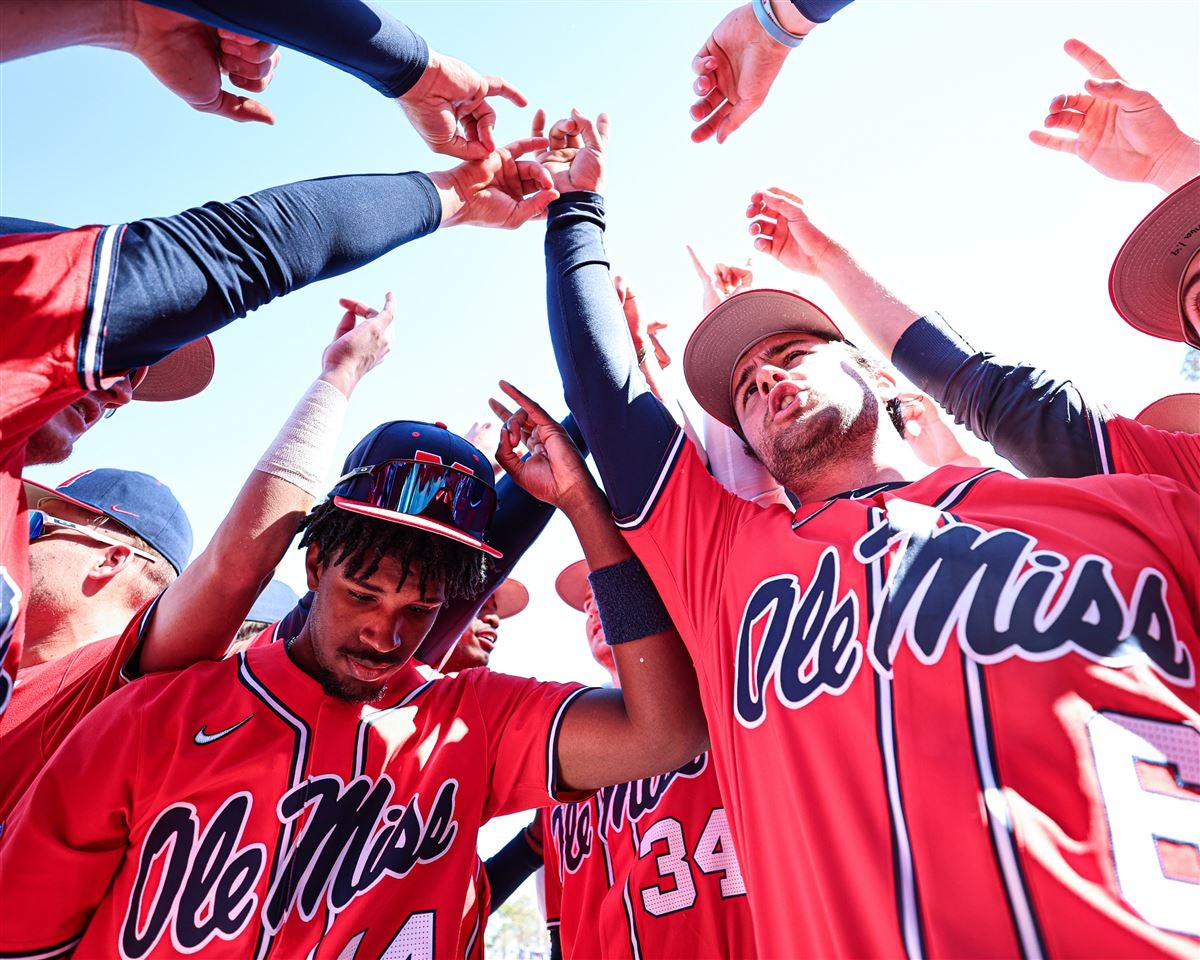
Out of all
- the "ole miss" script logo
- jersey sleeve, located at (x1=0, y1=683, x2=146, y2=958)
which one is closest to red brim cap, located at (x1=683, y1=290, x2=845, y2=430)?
the "ole miss" script logo

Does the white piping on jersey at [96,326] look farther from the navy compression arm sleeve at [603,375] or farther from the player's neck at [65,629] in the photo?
the player's neck at [65,629]

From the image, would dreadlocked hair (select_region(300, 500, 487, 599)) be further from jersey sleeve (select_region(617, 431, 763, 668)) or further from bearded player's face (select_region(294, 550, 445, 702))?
jersey sleeve (select_region(617, 431, 763, 668))

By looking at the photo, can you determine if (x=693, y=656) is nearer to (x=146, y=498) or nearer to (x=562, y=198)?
(x=562, y=198)

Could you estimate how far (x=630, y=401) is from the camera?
2289 millimetres

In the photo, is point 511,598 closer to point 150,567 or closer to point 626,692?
point 150,567

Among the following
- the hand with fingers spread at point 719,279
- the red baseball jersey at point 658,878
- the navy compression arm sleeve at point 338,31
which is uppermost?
the hand with fingers spread at point 719,279

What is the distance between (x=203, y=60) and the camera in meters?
2.25

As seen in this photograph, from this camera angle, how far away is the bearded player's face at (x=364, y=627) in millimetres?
2203

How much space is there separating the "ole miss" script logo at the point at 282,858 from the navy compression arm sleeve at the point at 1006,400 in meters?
1.96

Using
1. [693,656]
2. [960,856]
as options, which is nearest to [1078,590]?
[960,856]

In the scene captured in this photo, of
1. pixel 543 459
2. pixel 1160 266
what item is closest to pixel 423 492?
pixel 543 459

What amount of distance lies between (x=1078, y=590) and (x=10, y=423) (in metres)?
2.00

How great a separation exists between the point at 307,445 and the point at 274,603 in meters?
2.95

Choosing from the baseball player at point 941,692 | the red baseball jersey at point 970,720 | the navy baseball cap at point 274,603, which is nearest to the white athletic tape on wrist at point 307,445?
the baseball player at point 941,692
